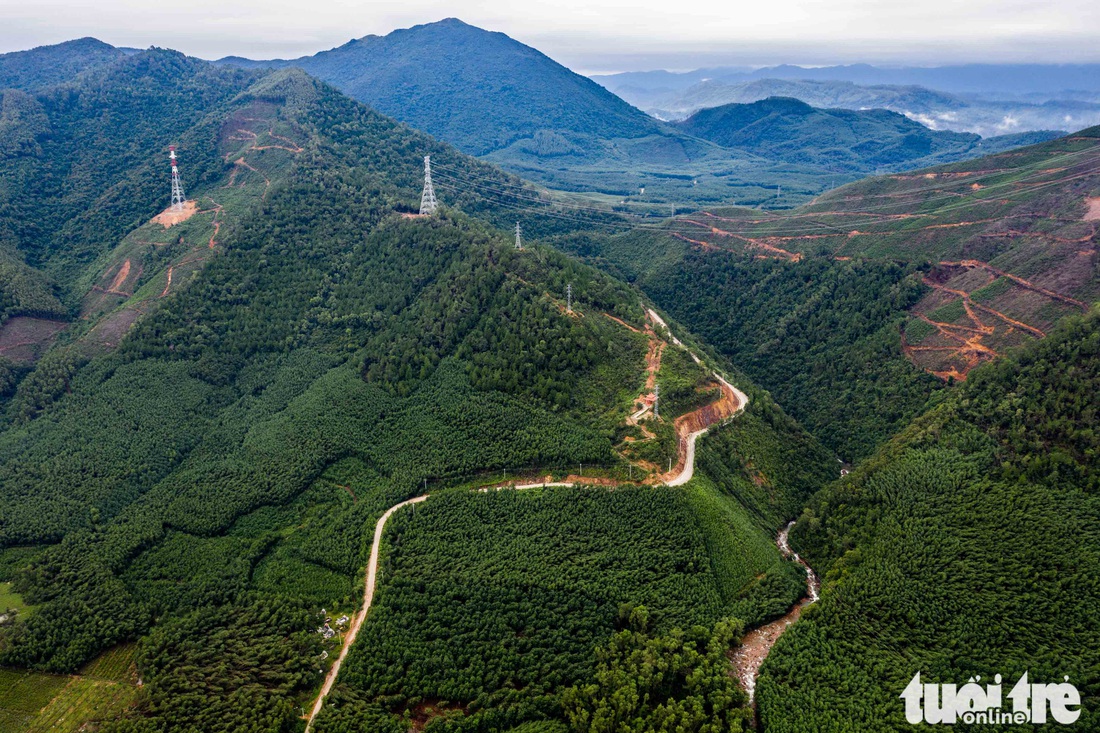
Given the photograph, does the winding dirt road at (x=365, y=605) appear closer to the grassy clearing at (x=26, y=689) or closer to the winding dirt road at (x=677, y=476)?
the winding dirt road at (x=677, y=476)

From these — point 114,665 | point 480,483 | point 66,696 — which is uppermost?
point 480,483

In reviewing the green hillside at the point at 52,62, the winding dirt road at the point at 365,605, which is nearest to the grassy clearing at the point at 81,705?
the winding dirt road at the point at 365,605

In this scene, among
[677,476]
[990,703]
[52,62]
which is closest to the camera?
[990,703]

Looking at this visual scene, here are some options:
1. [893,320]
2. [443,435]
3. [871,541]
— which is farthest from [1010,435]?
[443,435]

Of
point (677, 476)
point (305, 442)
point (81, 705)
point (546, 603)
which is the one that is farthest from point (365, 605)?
point (677, 476)

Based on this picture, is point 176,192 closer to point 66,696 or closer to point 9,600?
point 9,600

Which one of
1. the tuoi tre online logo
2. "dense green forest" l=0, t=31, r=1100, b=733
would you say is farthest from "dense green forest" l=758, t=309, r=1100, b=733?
the tuoi tre online logo
